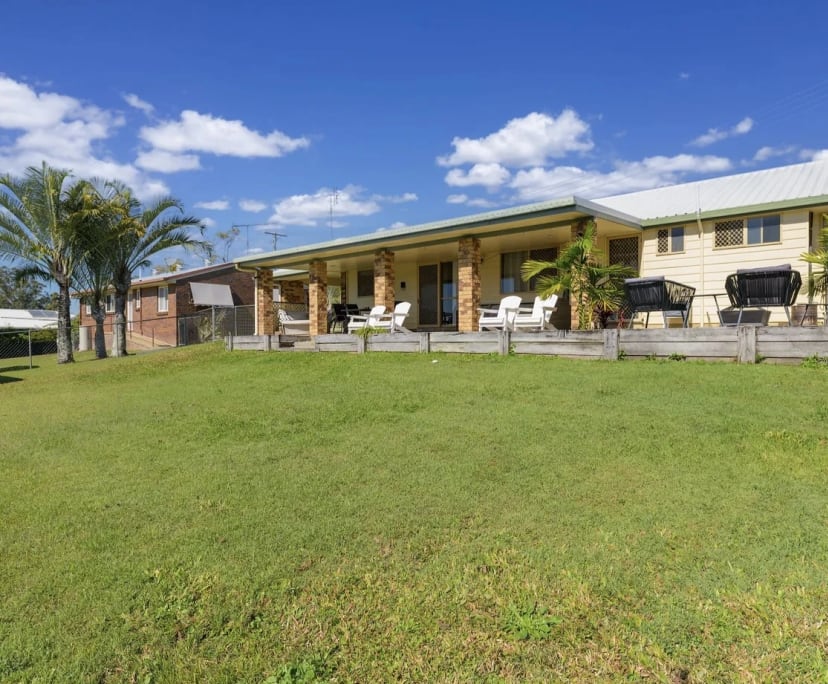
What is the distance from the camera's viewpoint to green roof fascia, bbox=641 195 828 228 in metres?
11.0

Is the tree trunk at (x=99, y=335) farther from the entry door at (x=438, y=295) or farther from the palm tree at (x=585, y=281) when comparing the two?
the palm tree at (x=585, y=281)

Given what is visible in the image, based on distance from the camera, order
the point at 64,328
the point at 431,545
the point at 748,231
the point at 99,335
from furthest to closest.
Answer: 1. the point at 99,335
2. the point at 64,328
3. the point at 748,231
4. the point at 431,545

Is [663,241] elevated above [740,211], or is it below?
below

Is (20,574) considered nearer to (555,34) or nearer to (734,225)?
(734,225)

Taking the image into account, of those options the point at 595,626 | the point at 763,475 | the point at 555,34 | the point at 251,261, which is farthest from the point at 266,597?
the point at 251,261

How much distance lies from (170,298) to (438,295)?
625 inches

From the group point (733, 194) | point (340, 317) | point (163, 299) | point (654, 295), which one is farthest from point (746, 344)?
point (163, 299)

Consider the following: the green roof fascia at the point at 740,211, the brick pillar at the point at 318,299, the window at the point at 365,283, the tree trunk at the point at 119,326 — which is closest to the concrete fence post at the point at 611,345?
the green roof fascia at the point at 740,211

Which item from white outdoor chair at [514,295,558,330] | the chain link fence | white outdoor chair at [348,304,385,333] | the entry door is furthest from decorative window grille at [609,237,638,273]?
the chain link fence

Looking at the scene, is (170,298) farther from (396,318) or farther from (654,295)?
(654,295)

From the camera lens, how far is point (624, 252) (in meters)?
13.9

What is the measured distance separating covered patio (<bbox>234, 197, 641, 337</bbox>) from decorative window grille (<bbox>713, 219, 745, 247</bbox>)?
1.66 meters

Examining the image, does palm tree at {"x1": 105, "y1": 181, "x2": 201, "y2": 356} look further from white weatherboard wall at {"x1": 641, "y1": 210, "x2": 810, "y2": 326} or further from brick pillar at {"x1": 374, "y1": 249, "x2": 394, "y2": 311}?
white weatherboard wall at {"x1": 641, "y1": 210, "x2": 810, "y2": 326}

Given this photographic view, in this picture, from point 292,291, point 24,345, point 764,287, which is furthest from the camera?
point 24,345
